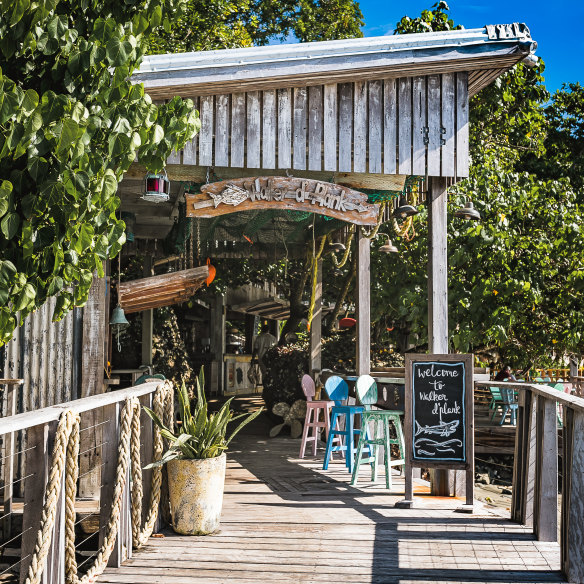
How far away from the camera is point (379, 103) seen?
6547 mm

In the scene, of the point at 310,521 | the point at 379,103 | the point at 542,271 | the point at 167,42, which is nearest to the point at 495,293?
the point at 542,271

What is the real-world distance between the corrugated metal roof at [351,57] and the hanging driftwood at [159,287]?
3.09 meters

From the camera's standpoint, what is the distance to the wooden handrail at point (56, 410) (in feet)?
9.35

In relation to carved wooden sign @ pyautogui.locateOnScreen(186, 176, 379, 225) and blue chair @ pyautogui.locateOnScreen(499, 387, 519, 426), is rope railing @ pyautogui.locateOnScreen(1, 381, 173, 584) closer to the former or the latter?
carved wooden sign @ pyautogui.locateOnScreen(186, 176, 379, 225)

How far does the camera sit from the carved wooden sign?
645cm

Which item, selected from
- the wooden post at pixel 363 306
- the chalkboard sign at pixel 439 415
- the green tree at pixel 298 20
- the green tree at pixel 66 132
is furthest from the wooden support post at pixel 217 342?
the green tree at pixel 66 132

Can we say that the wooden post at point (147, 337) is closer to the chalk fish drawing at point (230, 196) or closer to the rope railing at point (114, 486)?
the chalk fish drawing at point (230, 196)

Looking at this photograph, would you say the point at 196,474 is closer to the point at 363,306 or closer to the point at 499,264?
the point at 363,306

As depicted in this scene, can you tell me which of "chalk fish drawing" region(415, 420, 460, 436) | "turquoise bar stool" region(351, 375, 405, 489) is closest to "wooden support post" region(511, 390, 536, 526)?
"chalk fish drawing" region(415, 420, 460, 436)

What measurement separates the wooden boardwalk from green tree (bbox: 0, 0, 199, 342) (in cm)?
174

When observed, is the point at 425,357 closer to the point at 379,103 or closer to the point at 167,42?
the point at 379,103

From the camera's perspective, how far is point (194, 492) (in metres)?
4.75

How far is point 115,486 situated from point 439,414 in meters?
2.86

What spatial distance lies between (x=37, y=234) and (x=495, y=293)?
9.91m
